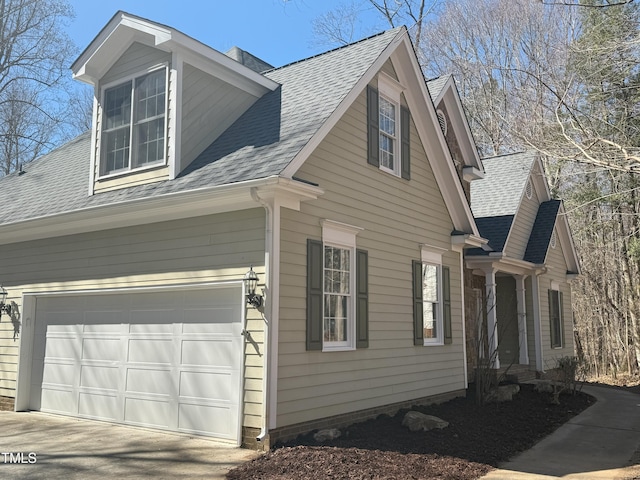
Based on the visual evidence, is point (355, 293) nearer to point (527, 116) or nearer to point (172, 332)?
point (172, 332)

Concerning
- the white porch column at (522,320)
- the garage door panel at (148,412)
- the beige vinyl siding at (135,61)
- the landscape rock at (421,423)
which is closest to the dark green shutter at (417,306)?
the landscape rock at (421,423)

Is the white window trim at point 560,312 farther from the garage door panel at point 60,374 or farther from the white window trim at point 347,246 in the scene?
the garage door panel at point 60,374

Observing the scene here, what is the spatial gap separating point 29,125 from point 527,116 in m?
21.2

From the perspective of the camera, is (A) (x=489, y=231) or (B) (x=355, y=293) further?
(A) (x=489, y=231)

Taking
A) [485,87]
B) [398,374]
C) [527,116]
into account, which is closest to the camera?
[398,374]

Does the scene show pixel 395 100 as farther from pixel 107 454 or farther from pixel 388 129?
pixel 107 454

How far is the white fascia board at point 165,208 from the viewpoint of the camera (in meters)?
7.28

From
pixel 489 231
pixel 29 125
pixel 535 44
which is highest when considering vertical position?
pixel 535 44

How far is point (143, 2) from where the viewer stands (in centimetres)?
1378

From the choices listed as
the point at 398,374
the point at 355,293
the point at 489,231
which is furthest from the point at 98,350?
the point at 489,231

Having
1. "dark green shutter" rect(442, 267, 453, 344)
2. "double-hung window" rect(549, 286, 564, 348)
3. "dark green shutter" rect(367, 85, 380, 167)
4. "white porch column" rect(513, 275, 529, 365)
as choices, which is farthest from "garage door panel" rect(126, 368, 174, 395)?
"double-hung window" rect(549, 286, 564, 348)

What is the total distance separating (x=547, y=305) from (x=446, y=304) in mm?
7049

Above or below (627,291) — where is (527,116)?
above

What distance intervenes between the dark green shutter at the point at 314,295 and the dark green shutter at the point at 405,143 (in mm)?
3255
